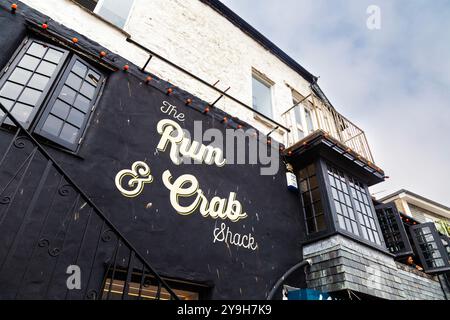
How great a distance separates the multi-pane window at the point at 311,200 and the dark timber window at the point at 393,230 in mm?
2818

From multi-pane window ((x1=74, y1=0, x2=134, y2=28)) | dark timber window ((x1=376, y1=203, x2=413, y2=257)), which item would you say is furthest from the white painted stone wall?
dark timber window ((x1=376, y1=203, x2=413, y2=257))

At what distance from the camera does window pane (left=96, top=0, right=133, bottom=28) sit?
20.7 feet

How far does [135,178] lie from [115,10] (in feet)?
15.1

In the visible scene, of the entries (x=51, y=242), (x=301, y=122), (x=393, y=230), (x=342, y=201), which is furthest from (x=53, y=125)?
(x=393, y=230)

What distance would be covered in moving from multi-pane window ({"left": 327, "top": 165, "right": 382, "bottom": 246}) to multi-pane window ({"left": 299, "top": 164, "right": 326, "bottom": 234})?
1.19 feet

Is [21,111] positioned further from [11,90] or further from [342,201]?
[342,201]

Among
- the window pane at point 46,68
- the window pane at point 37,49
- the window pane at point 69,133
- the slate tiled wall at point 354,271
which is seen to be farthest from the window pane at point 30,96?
the slate tiled wall at point 354,271

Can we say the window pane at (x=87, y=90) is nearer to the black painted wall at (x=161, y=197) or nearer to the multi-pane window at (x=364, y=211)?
the black painted wall at (x=161, y=197)

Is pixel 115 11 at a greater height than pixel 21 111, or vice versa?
pixel 115 11

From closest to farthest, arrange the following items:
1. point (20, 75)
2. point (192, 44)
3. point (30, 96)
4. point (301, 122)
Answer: point (30, 96), point (20, 75), point (192, 44), point (301, 122)

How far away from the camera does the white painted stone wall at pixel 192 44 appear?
5605 mm

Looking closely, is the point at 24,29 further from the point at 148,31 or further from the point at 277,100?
the point at 277,100

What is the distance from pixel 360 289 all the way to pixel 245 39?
8.49 metres

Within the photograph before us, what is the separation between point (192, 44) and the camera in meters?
7.64
